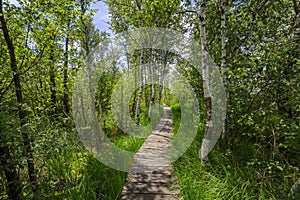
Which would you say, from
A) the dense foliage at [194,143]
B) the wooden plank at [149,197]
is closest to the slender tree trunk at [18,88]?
the dense foliage at [194,143]

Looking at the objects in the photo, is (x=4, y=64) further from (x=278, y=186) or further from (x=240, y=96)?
(x=278, y=186)

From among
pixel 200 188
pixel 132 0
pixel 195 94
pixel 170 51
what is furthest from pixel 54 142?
pixel 170 51

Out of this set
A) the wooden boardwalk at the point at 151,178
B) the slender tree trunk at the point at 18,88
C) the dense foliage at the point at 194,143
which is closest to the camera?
the slender tree trunk at the point at 18,88

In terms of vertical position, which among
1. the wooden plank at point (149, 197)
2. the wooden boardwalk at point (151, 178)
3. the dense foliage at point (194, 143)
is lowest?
the wooden plank at point (149, 197)

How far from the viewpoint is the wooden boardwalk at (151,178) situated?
9.42 feet

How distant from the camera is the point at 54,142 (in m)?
2.40

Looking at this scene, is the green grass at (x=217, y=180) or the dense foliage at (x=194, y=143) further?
the green grass at (x=217, y=180)

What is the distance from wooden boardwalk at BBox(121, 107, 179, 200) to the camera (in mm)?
2871

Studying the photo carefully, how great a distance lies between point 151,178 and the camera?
11.1 feet

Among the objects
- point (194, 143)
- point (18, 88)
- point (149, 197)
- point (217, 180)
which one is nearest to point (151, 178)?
point (149, 197)

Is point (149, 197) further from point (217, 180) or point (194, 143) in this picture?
point (194, 143)

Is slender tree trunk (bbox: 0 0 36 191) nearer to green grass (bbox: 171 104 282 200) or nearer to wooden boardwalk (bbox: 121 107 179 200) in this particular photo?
wooden boardwalk (bbox: 121 107 179 200)

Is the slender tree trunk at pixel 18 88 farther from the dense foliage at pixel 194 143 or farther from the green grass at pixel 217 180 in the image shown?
the green grass at pixel 217 180

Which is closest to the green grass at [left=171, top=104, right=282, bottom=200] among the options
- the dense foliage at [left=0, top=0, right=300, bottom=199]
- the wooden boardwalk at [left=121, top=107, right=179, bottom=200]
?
the dense foliage at [left=0, top=0, right=300, bottom=199]
